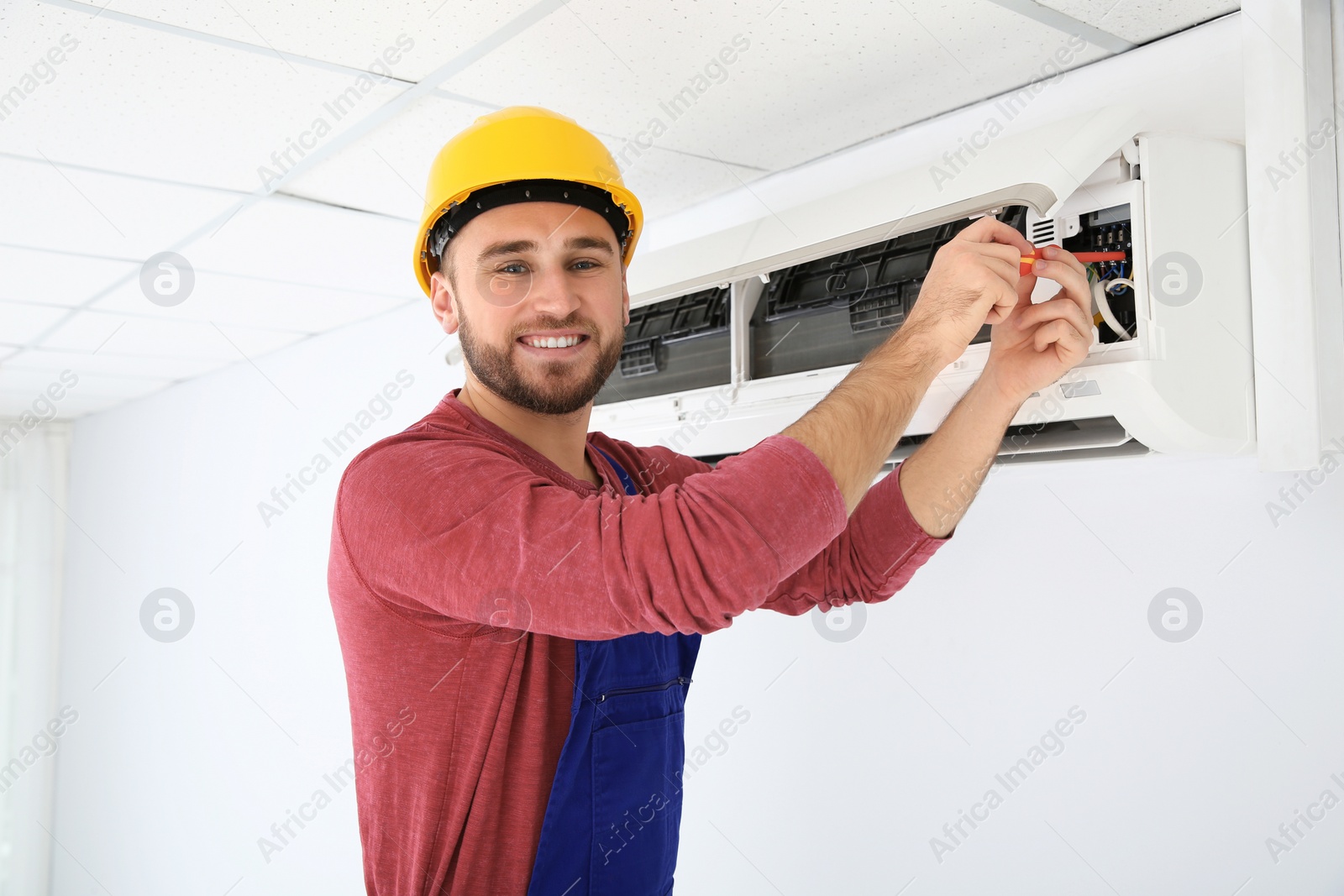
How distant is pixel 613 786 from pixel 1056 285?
762 millimetres

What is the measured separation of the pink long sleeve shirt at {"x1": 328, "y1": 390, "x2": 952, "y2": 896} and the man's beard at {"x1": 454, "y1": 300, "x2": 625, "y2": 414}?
50 mm

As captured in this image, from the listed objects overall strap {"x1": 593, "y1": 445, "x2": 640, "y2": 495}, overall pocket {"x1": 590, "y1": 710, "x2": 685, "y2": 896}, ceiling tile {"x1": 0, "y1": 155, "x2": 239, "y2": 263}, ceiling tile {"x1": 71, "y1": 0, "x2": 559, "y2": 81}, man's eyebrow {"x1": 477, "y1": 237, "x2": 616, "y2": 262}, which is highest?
ceiling tile {"x1": 0, "y1": 155, "x2": 239, "y2": 263}

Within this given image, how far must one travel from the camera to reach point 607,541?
86 cm

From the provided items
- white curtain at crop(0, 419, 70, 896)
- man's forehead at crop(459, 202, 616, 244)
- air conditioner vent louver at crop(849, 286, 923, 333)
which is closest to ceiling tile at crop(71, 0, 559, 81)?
man's forehead at crop(459, 202, 616, 244)

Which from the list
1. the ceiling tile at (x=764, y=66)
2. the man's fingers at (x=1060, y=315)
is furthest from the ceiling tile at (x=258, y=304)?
the man's fingers at (x=1060, y=315)

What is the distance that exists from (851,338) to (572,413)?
1.53 feet

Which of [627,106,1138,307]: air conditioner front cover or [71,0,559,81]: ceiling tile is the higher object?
[71,0,559,81]: ceiling tile

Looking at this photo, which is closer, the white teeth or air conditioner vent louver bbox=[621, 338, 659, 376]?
the white teeth

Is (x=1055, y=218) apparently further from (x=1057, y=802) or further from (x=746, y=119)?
(x=1057, y=802)

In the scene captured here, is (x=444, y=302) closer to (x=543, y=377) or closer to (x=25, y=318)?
(x=543, y=377)

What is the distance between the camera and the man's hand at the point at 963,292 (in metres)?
0.94

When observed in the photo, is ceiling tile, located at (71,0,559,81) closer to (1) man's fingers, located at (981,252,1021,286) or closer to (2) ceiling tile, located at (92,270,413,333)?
(1) man's fingers, located at (981,252,1021,286)

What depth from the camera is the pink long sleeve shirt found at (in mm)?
851

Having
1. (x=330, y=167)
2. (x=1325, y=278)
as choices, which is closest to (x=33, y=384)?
(x=330, y=167)
